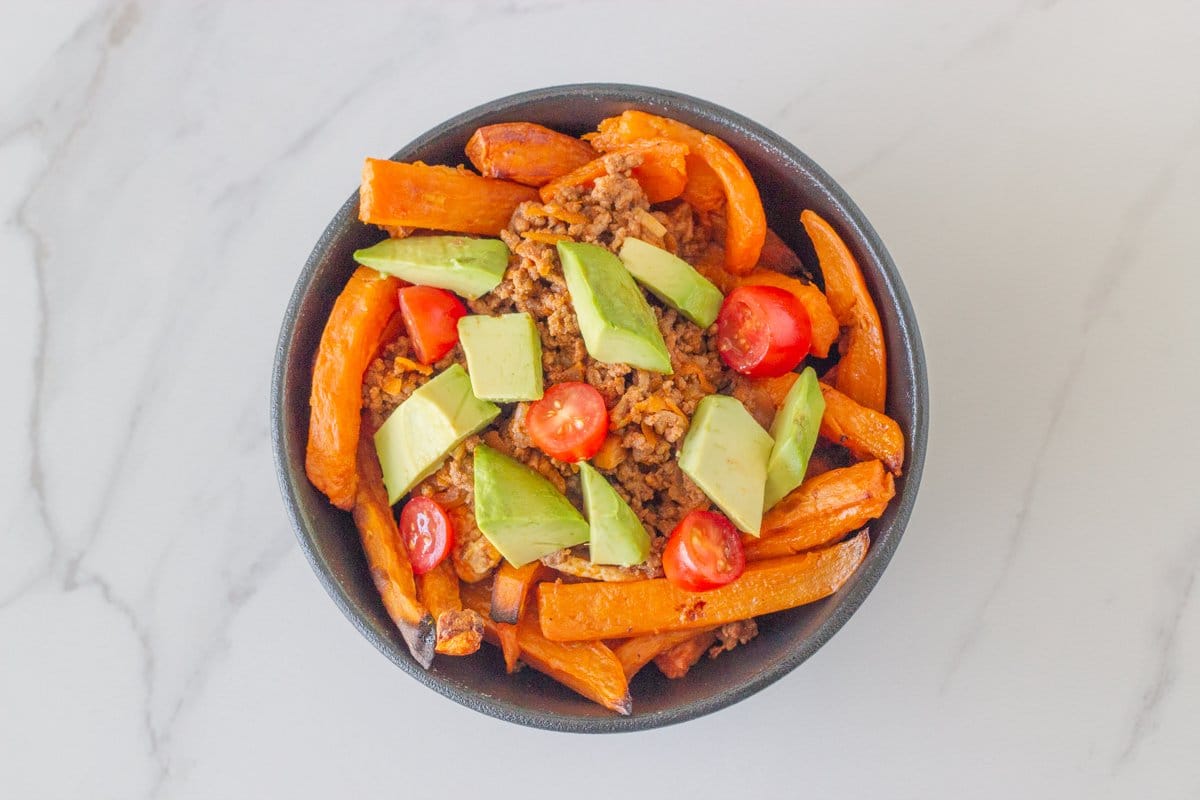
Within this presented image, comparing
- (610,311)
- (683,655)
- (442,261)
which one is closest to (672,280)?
(610,311)

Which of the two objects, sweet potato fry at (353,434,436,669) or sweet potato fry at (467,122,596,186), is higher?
sweet potato fry at (467,122,596,186)

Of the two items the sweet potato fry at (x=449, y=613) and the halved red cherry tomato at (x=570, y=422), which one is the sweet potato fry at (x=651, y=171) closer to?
the halved red cherry tomato at (x=570, y=422)

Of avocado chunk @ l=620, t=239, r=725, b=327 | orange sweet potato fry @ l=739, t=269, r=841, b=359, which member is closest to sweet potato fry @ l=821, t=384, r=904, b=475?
orange sweet potato fry @ l=739, t=269, r=841, b=359

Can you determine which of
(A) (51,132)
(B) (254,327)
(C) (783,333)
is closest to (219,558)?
(B) (254,327)

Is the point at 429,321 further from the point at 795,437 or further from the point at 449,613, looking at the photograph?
the point at 795,437

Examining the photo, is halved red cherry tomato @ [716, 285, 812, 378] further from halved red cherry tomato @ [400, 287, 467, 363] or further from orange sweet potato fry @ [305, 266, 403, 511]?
orange sweet potato fry @ [305, 266, 403, 511]

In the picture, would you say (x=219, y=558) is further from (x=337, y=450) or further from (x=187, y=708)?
(x=337, y=450)
